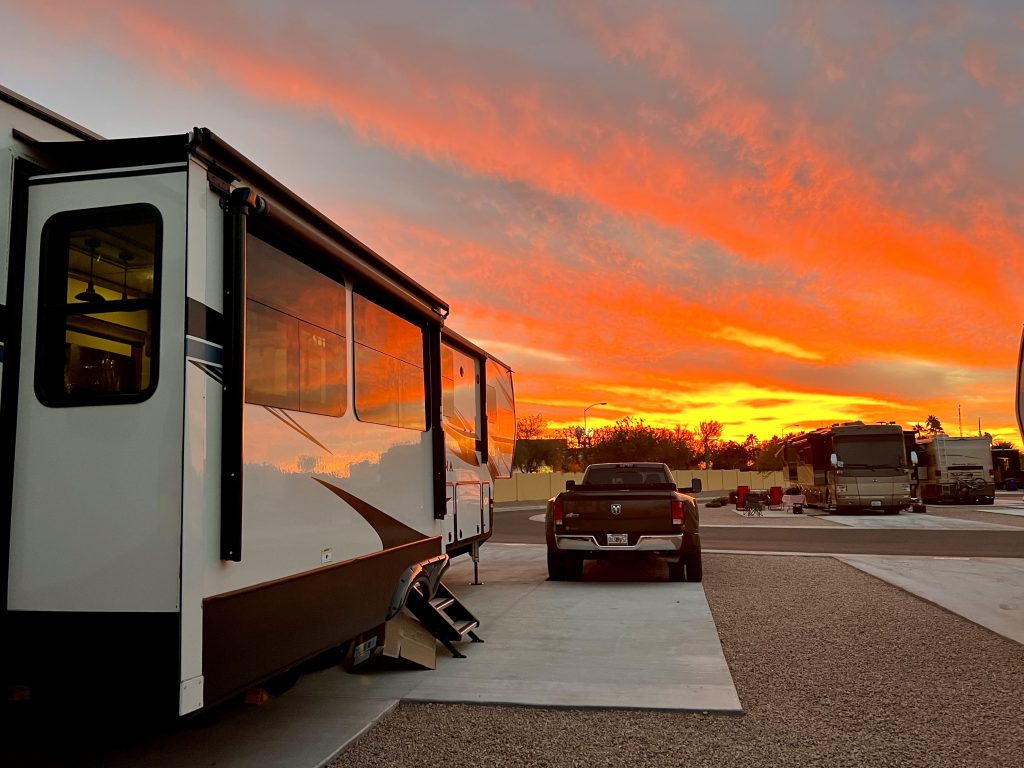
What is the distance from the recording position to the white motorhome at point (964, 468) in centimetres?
3134

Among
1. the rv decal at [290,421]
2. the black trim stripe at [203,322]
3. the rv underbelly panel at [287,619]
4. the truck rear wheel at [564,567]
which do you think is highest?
the black trim stripe at [203,322]

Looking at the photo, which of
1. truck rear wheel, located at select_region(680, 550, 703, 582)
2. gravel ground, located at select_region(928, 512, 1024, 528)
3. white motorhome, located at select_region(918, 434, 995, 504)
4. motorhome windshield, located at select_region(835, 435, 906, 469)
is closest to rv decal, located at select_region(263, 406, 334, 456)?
truck rear wheel, located at select_region(680, 550, 703, 582)

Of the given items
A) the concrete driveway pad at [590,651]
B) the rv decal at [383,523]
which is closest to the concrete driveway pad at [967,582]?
the concrete driveway pad at [590,651]

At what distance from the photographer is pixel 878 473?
24719mm

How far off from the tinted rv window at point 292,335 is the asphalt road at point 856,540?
12.6m

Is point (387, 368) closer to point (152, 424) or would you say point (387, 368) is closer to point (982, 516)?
point (152, 424)

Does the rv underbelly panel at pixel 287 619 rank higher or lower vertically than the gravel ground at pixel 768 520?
higher

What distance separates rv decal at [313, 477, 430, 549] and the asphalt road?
36.7 ft

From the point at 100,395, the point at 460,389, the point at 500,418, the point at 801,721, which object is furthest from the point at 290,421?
the point at 500,418

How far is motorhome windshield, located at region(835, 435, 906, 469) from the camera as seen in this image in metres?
24.6

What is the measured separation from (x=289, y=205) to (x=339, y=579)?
7.37 feet

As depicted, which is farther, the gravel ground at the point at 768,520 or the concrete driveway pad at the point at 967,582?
the gravel ground at the point at 768,520

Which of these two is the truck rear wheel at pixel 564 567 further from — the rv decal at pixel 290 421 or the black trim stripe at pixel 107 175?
the black trim stripe at pixel 107 175

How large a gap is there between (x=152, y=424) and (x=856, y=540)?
16.8m
